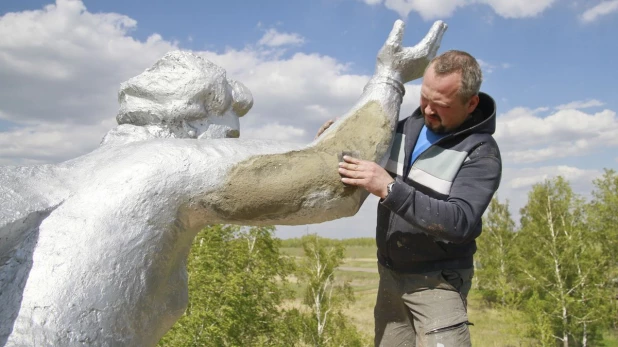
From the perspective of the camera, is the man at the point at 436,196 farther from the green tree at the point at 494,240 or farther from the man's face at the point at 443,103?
the green tree at the point at 494,240

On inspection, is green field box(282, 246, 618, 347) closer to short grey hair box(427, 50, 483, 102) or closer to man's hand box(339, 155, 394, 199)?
short grey hair box(427, 50, 483, 102)

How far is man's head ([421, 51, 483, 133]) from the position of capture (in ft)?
9.23

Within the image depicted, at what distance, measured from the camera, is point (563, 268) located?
25375 mm

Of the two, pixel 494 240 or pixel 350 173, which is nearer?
pixel 350 173

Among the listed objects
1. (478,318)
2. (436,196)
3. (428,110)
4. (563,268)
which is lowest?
(478,318)

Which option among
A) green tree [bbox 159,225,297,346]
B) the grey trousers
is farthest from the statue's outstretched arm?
green tree [bbox 159,225,297,346]

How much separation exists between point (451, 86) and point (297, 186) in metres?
0.99

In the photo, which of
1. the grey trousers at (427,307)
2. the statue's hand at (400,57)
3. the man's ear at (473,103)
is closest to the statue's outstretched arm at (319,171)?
the statue's hand at (400,57)

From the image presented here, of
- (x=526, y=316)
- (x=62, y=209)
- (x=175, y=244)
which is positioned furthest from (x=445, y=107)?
(x=526, y=316)

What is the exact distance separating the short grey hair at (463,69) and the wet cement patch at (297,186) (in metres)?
0.49

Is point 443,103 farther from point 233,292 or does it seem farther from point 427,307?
point 233,292

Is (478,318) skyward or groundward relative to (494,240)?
groundward

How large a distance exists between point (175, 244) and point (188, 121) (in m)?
0.68

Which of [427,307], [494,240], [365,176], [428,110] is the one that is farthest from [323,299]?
[365,176]
